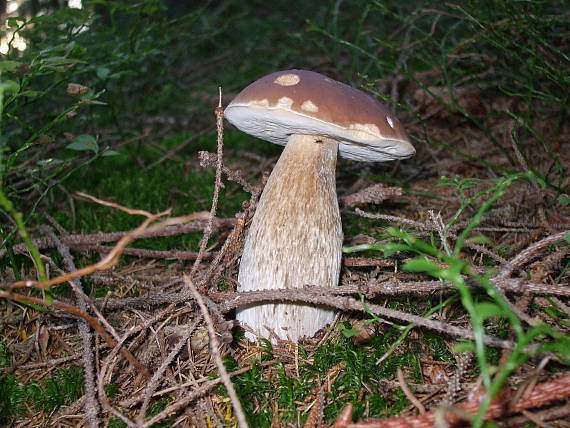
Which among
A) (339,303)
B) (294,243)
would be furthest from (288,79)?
(339,303)

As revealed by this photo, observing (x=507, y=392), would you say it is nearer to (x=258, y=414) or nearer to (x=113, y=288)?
(x=258, y=414)

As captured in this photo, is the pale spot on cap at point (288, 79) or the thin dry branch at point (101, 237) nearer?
the pale spot on cap at point (288, 79)

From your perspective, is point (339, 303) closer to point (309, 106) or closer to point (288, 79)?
point (309, 106)

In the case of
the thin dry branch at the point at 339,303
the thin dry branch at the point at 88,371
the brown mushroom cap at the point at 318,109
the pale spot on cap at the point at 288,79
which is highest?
the pale spot on cap at the point at 288,79

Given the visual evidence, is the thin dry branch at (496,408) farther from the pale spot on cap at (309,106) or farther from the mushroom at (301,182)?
the pale spot on cap at (309,106)

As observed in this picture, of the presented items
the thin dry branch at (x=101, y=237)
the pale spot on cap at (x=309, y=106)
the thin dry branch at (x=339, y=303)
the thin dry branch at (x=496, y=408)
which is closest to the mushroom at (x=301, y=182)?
the pale spot on cap at (x=309, y=106)

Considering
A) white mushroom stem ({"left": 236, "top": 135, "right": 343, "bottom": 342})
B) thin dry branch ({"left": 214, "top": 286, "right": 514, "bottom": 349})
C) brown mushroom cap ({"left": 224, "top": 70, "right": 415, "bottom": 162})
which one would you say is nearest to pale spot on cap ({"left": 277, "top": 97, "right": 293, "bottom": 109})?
brown mushroom cap ({"left": 224, "top": 70, "right": 415, "bottom": 162})

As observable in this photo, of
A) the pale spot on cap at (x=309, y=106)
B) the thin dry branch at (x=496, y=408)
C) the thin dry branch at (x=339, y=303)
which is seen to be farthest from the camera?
the pale spot on cap at (x=309, y=106)
